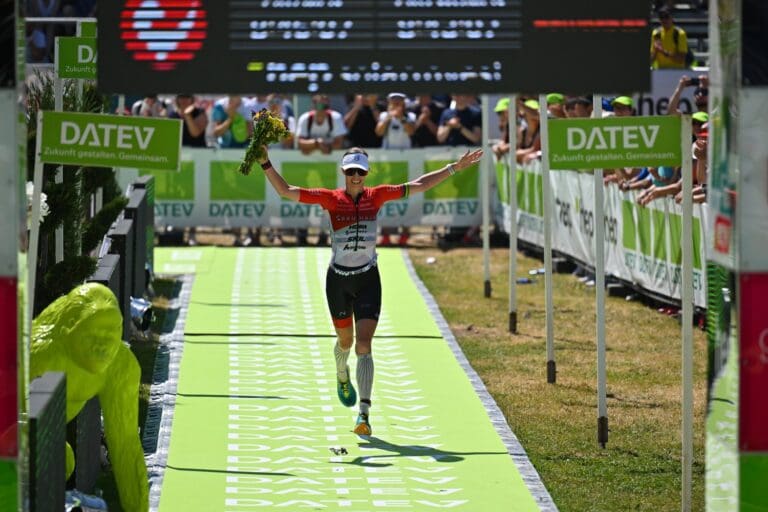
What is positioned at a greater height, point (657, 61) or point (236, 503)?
point (657, 61)

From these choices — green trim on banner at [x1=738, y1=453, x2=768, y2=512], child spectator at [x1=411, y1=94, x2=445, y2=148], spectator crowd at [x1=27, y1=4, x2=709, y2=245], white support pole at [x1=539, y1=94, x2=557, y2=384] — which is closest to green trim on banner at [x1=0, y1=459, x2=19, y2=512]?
green trim on banner at [x1=738, y1=453, x2=768, y2=512]

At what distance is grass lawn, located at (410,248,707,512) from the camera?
41.1 feet

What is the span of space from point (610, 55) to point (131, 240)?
974cm

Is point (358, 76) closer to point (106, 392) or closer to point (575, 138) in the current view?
point (106, 392)

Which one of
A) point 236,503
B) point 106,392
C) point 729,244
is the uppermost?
point 729,244

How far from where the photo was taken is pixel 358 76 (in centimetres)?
817

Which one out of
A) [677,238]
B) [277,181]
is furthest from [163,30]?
[677,238]

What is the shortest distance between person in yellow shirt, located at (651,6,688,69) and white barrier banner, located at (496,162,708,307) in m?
2.82

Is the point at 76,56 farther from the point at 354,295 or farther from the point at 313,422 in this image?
the point at 313,422

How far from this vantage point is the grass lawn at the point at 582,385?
41.1ft

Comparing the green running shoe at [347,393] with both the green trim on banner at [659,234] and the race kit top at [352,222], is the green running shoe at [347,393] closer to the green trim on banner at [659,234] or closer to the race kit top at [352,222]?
the race kit top at [352,222]

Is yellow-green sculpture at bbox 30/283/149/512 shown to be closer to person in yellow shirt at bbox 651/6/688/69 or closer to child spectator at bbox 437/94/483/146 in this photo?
person in yellow shirt at bbox 651/6/688/69

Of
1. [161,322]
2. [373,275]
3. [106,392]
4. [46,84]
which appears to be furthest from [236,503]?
[161,322]

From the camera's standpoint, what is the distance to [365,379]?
1417cm
